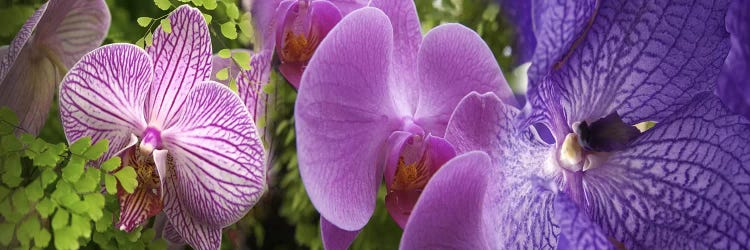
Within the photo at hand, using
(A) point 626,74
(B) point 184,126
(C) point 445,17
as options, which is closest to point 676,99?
(A) point 626,74

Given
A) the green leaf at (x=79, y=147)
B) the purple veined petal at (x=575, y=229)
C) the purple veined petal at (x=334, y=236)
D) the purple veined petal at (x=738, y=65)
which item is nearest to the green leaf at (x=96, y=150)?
the green leaf at (x=79, y=147)

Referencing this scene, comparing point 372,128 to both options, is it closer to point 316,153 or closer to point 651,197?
point 316,153

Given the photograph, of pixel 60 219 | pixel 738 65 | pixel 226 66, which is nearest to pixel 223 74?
pixel 226 66

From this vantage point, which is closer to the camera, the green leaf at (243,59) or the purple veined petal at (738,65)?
the green leaf at (243,59)

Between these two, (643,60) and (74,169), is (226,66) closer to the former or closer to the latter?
(74,169)

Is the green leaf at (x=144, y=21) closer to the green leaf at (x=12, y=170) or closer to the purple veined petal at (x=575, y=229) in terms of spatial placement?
the green leaf at (x=12, y=170)

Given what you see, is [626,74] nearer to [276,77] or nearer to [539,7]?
[539,7]
